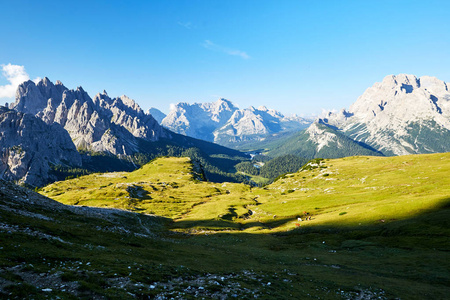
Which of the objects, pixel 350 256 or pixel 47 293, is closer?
pixel 47 293

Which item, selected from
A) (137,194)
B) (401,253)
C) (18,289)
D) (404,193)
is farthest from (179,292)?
(137,194)

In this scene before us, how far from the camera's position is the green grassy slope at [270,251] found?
21453 mm

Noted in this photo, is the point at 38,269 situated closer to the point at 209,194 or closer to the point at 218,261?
the point at 218,261

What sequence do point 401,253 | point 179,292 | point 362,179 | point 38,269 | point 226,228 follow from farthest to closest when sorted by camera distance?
point 362,179 < point 226,228 < point 401,253 < point 179,292 < point 38,269

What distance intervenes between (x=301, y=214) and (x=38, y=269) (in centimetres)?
9027

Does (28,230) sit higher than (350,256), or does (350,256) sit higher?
(28,230)

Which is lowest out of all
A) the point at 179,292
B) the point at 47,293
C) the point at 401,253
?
the point at 401,253

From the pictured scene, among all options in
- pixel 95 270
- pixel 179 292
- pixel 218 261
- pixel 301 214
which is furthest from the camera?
pixel 301 214

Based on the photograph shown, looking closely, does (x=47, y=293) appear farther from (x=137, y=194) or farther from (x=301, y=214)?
(x=137, y=194)

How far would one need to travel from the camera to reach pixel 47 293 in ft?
47.4

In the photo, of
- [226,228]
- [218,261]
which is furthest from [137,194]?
[218,261]

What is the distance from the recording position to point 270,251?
53875 millimetres

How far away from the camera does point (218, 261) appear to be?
3803 cm

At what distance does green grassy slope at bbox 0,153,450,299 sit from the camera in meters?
21.5
